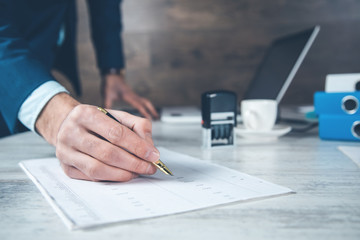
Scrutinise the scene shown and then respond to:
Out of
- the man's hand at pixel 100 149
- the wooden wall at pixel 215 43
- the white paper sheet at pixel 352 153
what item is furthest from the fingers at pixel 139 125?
the wooden wall at pixel 215 43

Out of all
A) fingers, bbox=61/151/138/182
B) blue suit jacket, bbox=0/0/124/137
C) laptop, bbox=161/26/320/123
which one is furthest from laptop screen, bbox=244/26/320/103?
fingers, bbox=61/151/138/182

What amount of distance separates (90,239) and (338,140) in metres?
0.78

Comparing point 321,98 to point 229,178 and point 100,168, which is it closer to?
point 229,178

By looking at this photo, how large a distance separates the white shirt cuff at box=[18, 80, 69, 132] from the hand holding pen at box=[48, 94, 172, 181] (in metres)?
0.17

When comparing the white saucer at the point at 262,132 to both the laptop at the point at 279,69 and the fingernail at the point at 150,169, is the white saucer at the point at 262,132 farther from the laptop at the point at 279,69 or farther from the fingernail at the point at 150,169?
the fingernail at the point at 150,169

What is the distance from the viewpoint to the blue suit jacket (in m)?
0.76

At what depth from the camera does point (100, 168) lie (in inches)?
21.2

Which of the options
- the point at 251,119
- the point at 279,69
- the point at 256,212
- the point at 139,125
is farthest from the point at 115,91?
the point at 256,212

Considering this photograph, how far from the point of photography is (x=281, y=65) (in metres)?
1.35

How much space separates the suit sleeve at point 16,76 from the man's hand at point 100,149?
23 cm

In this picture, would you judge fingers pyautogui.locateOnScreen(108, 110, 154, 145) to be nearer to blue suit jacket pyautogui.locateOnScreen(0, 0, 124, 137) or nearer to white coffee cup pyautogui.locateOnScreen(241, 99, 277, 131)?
blue suit jacket pyautogui.locateOnScreen(0, 0, 124, 137)

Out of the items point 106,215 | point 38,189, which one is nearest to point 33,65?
point 38,189

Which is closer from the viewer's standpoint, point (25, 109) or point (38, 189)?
point (38, 189)

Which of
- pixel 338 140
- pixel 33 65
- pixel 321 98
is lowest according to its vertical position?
pixel 338 140
